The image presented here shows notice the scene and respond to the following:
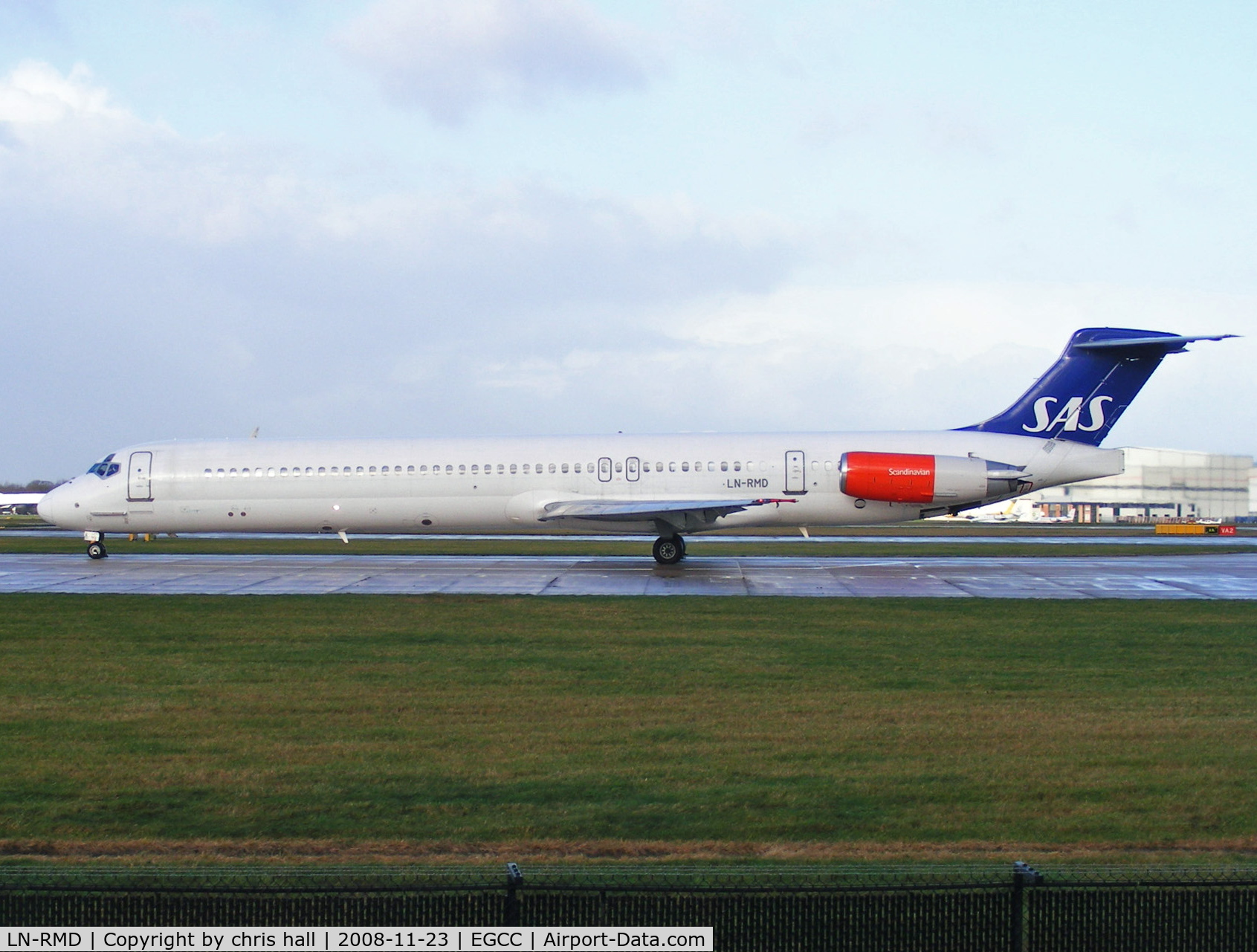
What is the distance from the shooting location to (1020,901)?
16.8 ft

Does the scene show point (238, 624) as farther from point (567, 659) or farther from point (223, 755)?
point (223, 755)

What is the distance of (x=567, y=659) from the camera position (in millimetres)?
14516

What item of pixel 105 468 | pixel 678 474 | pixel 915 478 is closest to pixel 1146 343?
pixel 915 478

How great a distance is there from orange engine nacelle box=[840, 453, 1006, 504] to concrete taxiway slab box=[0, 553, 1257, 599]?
1.97 m

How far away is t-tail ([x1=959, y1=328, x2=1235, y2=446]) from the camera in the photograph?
30.2m

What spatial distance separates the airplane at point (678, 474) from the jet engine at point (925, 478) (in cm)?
4

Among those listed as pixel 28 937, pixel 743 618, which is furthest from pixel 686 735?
pixel 743 618

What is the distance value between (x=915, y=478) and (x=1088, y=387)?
5896mm

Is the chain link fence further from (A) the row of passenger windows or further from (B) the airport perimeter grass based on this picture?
(A) the row of passenger windows

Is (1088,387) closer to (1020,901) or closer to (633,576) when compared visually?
(633,576)

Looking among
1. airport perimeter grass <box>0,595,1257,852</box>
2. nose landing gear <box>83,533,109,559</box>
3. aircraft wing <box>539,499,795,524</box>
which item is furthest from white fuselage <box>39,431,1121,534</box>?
airport perimeter grass <box>0,595,1257,852</box>

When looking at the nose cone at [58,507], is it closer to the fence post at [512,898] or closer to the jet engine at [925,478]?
the jet engine at [925,478]

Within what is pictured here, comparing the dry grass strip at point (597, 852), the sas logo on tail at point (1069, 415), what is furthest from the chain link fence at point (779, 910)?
the sas logo on tail at point (1069, 415)

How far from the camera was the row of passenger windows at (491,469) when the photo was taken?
30.2m
